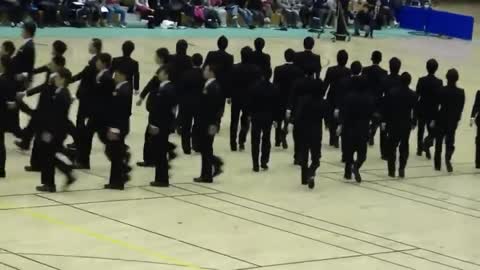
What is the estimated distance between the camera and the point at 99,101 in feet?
54.3

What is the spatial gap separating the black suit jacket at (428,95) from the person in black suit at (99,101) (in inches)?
226

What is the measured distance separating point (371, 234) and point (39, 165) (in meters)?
5.07

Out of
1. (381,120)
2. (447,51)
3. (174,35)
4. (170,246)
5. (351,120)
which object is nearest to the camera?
(170,246)

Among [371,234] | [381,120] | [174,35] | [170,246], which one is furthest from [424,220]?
[174,35]

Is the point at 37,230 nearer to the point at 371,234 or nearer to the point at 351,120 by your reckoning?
the point at 371,234

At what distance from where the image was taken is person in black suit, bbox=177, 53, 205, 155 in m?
18.0

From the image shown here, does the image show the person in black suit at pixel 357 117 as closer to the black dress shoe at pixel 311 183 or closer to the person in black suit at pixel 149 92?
the black dress shoe at pixel 311 183

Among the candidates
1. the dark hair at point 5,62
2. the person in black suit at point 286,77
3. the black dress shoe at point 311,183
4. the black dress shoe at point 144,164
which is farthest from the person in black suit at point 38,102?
the person in black suit at point 286,77

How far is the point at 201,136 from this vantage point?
16609 mm

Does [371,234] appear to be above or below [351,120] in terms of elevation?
below

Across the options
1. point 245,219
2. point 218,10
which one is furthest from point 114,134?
point 218,10

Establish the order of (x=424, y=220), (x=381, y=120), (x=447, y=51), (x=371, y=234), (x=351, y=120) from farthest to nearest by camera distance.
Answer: (x=447, y=51)
(x=381, y=120)
(x=351, y=120)
(x=424, y=220)
(x=371, y=234)

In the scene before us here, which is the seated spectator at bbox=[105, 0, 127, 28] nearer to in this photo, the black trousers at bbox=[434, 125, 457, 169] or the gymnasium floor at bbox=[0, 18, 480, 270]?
the gymnasium floor at bbox=[0, 18, 480, 270]

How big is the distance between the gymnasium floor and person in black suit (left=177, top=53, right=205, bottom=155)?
460 mm
